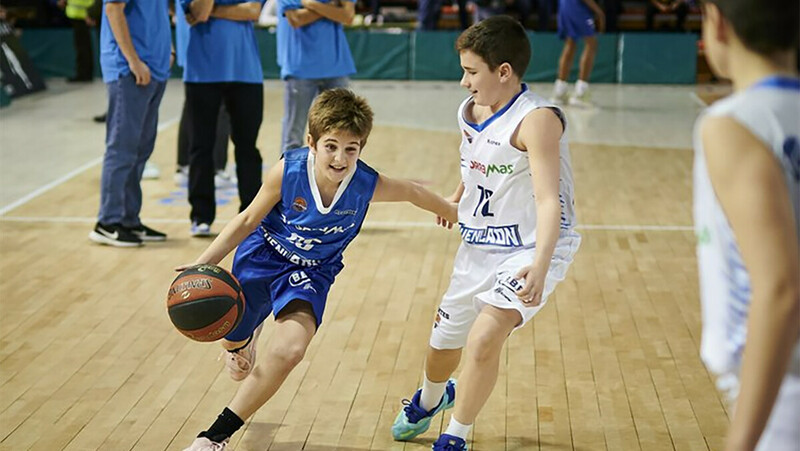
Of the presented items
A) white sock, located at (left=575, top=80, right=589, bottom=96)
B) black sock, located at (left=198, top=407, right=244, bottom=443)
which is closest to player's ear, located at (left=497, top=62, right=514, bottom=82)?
black sock, located at (left=198, top=407, right=244, bottom=443)

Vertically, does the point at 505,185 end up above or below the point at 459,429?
above

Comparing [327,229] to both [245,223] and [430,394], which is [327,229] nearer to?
[245,223]

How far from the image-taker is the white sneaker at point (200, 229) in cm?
661

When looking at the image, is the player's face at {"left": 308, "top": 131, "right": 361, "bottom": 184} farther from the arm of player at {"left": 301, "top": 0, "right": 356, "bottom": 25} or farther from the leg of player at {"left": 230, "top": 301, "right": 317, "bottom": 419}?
the arm of player at {"left": 301, "top": 0, "right": 356, "bottom": 25}

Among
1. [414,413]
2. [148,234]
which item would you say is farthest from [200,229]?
[414,413]

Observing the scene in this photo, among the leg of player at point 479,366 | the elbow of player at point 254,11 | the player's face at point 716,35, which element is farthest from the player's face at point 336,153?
the elbow of player at point 254,11

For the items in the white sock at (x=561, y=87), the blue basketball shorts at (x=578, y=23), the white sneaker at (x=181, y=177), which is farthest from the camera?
the white sock at (x=561, y=87)

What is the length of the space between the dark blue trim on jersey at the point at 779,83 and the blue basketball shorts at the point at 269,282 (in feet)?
6.82

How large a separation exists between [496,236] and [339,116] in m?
0.60

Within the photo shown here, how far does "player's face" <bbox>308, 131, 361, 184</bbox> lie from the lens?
3.47 m

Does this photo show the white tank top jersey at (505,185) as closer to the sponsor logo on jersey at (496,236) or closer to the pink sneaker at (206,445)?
the sponsor logo on jersey at (496,236)

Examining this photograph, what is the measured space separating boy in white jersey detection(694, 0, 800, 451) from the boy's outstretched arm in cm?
195

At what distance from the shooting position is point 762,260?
5.63 feet

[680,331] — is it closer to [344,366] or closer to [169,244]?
[344,366]
